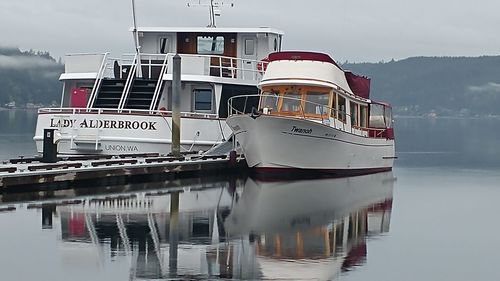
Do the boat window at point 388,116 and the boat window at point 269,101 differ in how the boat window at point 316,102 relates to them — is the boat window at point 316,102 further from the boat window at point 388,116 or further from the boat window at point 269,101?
the boat window at point 388,116

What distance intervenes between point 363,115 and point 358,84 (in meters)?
1.04

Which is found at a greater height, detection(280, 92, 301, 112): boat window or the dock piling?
detection(280, 92, 301, 112): boat window

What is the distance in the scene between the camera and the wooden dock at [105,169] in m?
23.4

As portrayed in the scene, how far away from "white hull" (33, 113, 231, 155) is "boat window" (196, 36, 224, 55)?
4.93 metres

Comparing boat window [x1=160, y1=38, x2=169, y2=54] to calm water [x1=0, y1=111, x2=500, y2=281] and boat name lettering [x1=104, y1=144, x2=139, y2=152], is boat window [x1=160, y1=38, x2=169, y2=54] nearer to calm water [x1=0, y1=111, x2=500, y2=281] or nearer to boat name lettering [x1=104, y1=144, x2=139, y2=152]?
boat name lettering [x1=104, y1=144, x2=139, y2=152]

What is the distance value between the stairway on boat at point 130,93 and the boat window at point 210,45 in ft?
11.5

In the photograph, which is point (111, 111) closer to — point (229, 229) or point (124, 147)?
point (124, 147)

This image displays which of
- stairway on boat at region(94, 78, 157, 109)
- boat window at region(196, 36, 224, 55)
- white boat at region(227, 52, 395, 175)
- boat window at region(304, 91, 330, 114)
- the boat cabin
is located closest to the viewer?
white boat at region(227, 52, 395, 175)

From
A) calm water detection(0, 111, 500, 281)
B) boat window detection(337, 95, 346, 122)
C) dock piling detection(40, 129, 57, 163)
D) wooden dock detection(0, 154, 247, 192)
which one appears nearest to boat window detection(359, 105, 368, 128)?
boat window detection(337, 95, 346, 122)

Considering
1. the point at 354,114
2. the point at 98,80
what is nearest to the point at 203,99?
the point at 98,80

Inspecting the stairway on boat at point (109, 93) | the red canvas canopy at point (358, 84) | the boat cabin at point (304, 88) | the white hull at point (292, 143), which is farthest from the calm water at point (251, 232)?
the stairway on boat at point (109, 93)

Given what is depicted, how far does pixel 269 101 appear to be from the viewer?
97.8 ft

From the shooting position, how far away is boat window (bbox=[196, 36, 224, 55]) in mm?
36156

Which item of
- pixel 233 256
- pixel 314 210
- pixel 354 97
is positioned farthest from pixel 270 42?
pixel 233 256
